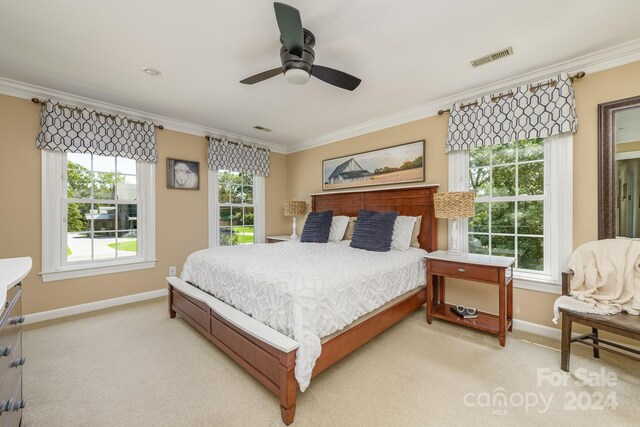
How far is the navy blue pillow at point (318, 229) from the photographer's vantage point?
144 inches

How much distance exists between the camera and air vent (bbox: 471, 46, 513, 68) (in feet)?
7.39

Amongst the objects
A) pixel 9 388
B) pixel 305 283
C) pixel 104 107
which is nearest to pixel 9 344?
pixel 9 388

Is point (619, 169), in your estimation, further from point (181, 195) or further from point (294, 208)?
point (181, 195)

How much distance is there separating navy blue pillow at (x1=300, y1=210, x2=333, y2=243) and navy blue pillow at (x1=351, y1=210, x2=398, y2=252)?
1.91 feet

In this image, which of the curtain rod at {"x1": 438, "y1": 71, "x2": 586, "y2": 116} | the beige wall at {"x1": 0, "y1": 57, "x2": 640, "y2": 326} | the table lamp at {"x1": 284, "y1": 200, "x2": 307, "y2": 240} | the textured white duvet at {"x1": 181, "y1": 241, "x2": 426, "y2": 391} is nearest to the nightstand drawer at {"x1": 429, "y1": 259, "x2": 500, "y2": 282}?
the textured white duvet at {"x1": 181, "y1": 241, "x2": 426, "y2": 391}

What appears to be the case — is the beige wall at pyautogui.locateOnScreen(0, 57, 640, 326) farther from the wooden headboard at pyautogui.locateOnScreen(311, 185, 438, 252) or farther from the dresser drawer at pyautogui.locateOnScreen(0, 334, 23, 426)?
the dresser drawer at pyautogui.locateOnScreen(0, 334, 23, 426)

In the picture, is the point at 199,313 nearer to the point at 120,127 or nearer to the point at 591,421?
the point at 120,127

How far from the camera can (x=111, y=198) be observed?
350cm

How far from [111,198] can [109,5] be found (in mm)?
2503

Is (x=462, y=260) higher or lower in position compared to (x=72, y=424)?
higher

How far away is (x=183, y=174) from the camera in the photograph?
4031 millimetres

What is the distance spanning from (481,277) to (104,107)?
15.3ft

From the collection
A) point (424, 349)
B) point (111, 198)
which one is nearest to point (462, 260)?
point (424, 349)

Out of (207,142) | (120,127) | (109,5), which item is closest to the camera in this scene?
(109,5)
